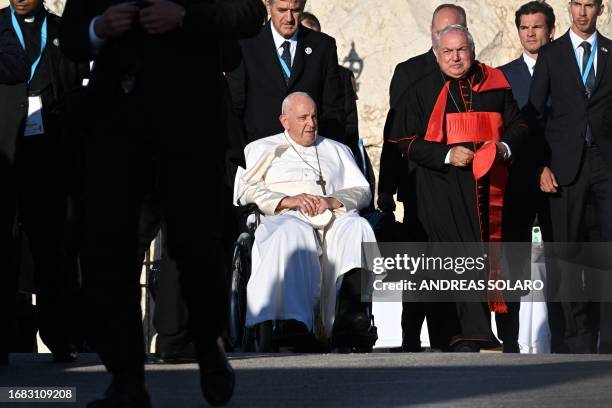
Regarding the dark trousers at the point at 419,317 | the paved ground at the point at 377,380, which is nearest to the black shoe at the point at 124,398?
the paved ground at the point at 377,380

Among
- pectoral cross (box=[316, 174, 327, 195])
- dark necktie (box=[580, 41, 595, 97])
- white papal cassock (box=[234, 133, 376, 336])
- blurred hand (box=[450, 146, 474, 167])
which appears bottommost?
white papal cassock (box=[234, 133, 376, 336])

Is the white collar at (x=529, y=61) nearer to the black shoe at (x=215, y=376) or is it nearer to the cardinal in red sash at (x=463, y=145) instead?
the cardinal in red sash at (x=463, y=145)

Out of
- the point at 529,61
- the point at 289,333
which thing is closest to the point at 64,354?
the point at 289,333

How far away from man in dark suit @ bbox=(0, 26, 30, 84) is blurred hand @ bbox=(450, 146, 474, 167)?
9.69 feet

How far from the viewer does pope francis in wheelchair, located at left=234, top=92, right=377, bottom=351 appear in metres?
8.99

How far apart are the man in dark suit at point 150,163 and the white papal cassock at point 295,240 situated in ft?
12.4

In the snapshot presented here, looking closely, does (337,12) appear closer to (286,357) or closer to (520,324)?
(520,324)

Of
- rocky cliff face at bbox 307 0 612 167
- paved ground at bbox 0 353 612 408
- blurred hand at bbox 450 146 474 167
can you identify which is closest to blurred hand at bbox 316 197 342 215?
blurred hand at bbox 450 146 474 167

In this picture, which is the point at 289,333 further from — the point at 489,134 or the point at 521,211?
the point at 521,211

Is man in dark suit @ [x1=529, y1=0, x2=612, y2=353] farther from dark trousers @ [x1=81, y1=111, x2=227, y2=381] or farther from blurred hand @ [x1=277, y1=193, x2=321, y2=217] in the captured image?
dark trousers @ [x1=81, y1=111, x2=227, y2=381]

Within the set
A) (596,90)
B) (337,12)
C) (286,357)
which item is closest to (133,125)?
(286,357)

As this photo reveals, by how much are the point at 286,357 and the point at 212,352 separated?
2.63m

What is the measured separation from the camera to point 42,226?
24.6ft

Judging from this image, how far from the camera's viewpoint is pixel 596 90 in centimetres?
983
